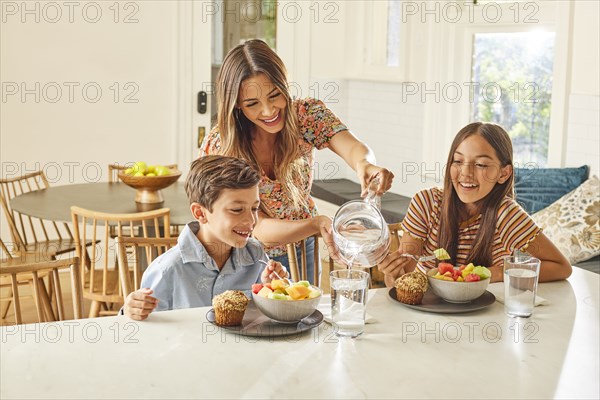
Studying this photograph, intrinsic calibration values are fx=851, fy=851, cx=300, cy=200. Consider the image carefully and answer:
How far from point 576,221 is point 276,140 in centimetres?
188

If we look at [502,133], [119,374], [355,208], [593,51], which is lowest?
[119,374]

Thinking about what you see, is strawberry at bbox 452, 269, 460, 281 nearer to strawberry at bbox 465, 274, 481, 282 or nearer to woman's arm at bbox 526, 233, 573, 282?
strawberry at bbox 465, 274, 481, 282

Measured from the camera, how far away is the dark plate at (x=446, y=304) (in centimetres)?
193

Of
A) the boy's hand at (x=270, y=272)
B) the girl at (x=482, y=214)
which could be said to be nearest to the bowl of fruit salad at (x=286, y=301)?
the boy's hand at (x=270, y=272)

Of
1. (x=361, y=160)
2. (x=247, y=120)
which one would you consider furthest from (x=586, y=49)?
(x=247, y=120)

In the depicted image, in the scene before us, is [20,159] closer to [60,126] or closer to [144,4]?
[60,126]

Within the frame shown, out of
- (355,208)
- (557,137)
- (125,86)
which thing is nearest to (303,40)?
(125,86)

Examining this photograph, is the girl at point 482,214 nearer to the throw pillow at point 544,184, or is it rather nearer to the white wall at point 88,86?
the throw pillow at point 544,184

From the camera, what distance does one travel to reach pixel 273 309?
177 centimetres

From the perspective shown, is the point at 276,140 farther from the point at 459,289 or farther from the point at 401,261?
the point at 459,289

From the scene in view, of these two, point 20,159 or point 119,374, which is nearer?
point 119,374

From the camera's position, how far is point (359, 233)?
6.52 feet

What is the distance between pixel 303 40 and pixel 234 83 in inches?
143

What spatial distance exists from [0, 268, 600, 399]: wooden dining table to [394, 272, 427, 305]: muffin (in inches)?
1.5
